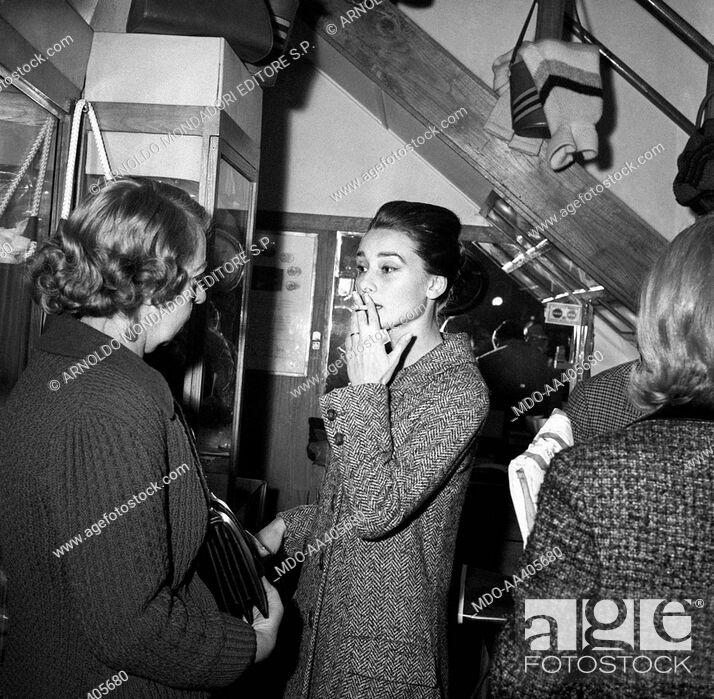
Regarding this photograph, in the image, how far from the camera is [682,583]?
94 centimetres

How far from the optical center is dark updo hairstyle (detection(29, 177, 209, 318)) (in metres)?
1.16

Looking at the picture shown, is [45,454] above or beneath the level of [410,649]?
above

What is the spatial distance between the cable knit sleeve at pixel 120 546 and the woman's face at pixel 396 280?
80cm

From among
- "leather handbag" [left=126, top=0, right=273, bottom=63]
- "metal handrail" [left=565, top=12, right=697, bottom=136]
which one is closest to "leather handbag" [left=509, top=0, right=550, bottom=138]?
"metal handrail" [left=565, top=12, right=697, bottom=136]

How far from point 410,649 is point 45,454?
899mm

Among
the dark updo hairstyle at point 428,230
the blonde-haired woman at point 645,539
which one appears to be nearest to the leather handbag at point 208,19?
the dark updo hairstyle at point 428,230

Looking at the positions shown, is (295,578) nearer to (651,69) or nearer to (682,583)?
(682,583)

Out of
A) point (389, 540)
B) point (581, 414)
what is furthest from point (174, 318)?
point (581, 414)

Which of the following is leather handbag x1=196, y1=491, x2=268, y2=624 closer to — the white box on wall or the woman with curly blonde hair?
the woman with curly blonde hair

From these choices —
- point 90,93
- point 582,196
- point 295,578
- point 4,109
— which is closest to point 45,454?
point 4,109

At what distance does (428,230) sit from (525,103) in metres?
1.18

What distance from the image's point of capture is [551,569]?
96cm

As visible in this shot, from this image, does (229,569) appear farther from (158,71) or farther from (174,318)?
(158,71)

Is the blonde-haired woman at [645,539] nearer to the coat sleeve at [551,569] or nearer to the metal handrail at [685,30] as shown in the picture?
the coat sleeve at [551,569]
